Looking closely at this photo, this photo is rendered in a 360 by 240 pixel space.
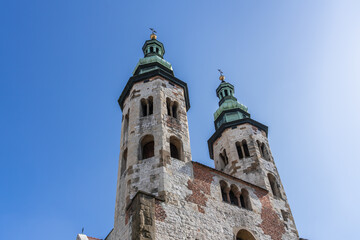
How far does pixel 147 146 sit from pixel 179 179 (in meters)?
2.85

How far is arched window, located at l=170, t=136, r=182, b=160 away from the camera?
17.2m

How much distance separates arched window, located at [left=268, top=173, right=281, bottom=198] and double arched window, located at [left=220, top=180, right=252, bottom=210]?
3.09 meters

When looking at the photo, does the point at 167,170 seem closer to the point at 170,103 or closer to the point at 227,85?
the point at 170,103

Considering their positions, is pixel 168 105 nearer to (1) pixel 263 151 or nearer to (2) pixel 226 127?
(2) pixel 226 127

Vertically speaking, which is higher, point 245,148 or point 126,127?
point 245,148

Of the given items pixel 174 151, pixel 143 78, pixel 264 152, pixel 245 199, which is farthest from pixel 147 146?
Result: pixel 264 152

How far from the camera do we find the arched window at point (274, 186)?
20141 millimetres

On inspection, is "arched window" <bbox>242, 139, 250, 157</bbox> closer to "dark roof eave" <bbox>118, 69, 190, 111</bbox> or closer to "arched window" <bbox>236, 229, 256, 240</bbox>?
"dark roof eave" <bbox>118, 69, 190, 111</bbox>

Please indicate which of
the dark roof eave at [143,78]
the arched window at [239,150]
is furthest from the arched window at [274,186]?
the dark roof eave at [143,78]

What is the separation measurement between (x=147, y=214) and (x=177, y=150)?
491cm

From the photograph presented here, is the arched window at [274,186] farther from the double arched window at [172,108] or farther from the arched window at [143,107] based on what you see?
the arched window at [143,107]

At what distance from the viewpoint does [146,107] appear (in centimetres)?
1956

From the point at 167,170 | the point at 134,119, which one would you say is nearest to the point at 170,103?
the point at 134,119

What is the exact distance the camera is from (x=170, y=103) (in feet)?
65.1
